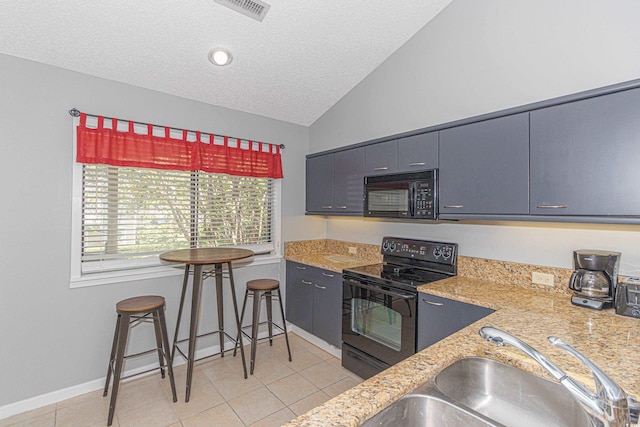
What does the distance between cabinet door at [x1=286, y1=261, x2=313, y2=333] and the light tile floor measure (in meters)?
0.40

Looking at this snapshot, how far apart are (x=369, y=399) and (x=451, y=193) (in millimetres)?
1757

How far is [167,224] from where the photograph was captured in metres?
2.90

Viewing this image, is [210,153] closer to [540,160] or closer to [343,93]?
[343,93]

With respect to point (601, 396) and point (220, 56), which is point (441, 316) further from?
point (220, 56)

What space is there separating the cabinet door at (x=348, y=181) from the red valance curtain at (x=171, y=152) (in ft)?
2.34

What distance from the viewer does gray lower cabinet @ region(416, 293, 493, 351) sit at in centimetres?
192

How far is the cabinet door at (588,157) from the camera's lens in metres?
1.53

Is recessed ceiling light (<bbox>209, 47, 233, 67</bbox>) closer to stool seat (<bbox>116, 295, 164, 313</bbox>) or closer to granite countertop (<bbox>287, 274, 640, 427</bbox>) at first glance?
stool seat (<bbox>116, 295, 164, 313</bbox>)

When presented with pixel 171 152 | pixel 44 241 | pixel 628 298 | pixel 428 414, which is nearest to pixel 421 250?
pixel 628 298

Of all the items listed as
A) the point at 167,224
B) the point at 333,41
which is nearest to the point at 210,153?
the point at 167,224

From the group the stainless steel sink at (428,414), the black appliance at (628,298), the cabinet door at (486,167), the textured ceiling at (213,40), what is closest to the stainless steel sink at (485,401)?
the stainless steel sink at (428,414)

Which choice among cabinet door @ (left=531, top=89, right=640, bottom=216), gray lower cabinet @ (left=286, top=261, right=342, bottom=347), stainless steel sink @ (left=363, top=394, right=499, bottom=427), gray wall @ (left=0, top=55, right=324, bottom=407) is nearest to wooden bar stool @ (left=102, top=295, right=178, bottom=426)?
gray wall @ (left=0, top=55, right=324, bottom=407)

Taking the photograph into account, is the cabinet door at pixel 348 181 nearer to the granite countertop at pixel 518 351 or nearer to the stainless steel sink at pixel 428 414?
the granite countertop at pixel 518 351

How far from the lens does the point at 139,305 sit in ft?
7.56
